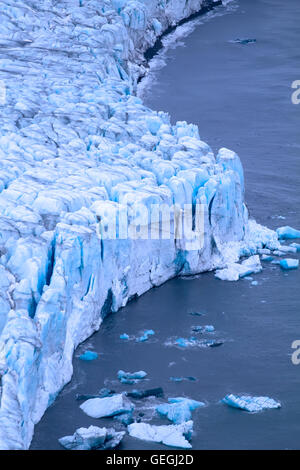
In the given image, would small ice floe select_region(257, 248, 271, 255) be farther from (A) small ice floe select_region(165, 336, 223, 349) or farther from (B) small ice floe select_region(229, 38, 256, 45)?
(B) small ice floe select_region(229, 38, 256, 45)

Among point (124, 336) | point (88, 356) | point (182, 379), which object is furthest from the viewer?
point (124, 336)

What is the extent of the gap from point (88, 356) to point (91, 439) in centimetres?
243

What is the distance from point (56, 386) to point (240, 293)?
14.8 feet

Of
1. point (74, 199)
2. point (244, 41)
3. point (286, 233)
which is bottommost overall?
point (286, 233)

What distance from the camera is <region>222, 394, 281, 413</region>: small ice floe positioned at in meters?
15.0

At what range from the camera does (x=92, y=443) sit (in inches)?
552

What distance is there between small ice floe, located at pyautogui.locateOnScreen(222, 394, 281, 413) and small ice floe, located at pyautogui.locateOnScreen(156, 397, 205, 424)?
0.39 m

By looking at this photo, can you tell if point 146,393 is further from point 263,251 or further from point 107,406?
point 263,251

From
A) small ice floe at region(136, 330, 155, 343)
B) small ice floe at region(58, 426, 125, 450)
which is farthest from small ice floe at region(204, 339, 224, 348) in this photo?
small ice floe at region(58, 426, 125, 450)

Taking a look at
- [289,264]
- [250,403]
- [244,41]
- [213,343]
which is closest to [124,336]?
[213,343]

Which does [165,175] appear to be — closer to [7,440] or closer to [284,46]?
[7,440]

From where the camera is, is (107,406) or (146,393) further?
(146,393)

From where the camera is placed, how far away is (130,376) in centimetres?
1585

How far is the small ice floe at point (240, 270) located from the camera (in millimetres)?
19062
